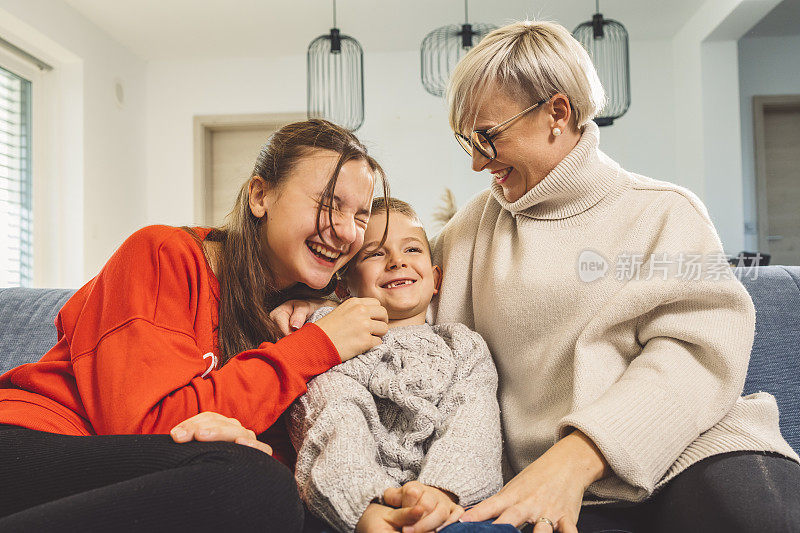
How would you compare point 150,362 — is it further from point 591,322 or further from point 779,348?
point 779,348

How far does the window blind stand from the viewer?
4.13 meters

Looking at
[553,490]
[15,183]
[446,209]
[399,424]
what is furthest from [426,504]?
[446,209]

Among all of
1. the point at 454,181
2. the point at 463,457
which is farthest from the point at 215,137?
the point at 463,457

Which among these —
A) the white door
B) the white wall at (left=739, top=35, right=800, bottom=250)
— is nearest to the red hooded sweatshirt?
the white wall at (left=739, top=35, right=800, bottom=250)

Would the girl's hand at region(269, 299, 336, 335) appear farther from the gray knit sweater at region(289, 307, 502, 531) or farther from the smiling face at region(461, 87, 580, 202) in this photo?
the smiling face at region(461, 87, 580, 202)

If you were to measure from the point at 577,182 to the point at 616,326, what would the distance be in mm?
298

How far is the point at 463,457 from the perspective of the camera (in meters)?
1.09

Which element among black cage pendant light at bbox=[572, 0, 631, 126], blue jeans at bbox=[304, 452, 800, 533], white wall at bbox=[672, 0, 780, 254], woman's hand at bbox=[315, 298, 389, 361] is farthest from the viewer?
white wall at bbox=[672, 0, 780, 254]

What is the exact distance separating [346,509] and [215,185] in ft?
16.6

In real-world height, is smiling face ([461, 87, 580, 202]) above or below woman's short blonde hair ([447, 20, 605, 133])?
below

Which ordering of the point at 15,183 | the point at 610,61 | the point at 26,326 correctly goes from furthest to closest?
the point at 610,61 < the point at 15,183 < the point at 26,326

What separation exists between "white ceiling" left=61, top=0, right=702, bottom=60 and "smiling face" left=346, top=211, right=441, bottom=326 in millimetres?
3292

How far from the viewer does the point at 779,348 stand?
1.50m

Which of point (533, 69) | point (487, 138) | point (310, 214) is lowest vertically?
point (310, 214)
